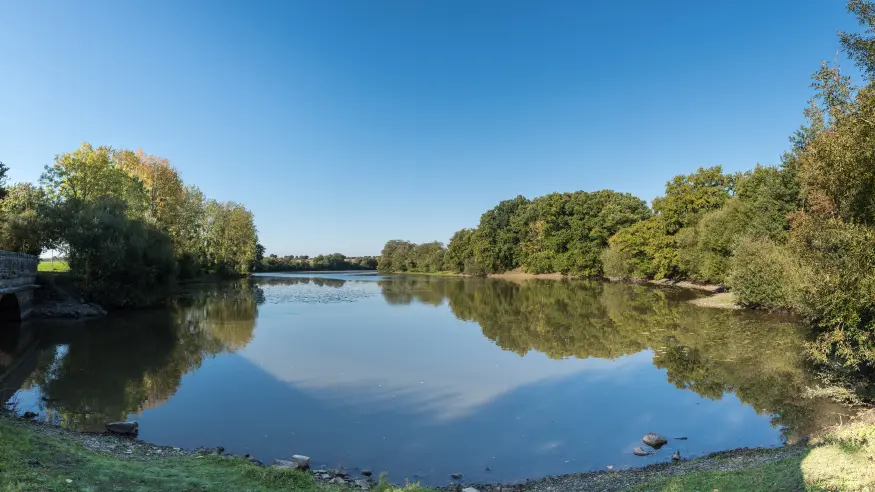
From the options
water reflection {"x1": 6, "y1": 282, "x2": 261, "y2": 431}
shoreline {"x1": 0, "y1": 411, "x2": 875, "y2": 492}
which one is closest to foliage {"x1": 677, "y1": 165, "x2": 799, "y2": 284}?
shoreline {"x1": 0, "y1": 411, "x2": 875, "y2": 492}

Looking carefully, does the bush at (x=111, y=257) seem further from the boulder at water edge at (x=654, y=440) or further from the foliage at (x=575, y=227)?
the foliage at (x=575, y=227)

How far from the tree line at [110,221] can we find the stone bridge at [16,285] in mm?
3884

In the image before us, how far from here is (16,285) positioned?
26.5 metres

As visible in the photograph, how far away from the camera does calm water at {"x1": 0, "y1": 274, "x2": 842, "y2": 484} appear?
10.8m

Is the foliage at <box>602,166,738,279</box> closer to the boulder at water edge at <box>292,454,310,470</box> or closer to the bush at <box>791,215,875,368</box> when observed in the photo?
the bush at <box>791,215,875,368</box>

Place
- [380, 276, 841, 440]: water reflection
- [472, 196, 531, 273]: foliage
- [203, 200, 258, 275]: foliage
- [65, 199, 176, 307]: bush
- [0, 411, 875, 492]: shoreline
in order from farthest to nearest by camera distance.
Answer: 1. [472, 196, 531, 273]: foliage
2. [203, 200, 258, 275]: foliage
3. [65, 199, 176, 307]: bush
4. [380, 276, 841, 440]: water reflection
5. [0, 411, 875, 492]: shoreline

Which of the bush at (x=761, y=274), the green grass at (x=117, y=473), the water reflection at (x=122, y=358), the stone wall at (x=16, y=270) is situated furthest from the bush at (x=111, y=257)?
the bush at (x=761, y=274)

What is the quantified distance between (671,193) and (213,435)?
6169 cm

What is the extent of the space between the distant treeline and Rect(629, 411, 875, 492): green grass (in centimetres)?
12222

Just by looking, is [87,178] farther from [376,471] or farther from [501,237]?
[501,237]

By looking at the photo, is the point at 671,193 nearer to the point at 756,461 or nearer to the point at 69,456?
the point at 756,461

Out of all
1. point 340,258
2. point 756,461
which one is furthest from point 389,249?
point 756,461

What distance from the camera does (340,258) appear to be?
157m

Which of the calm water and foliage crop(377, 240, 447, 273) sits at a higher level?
foliage crop(377, 240, 447, 273)
